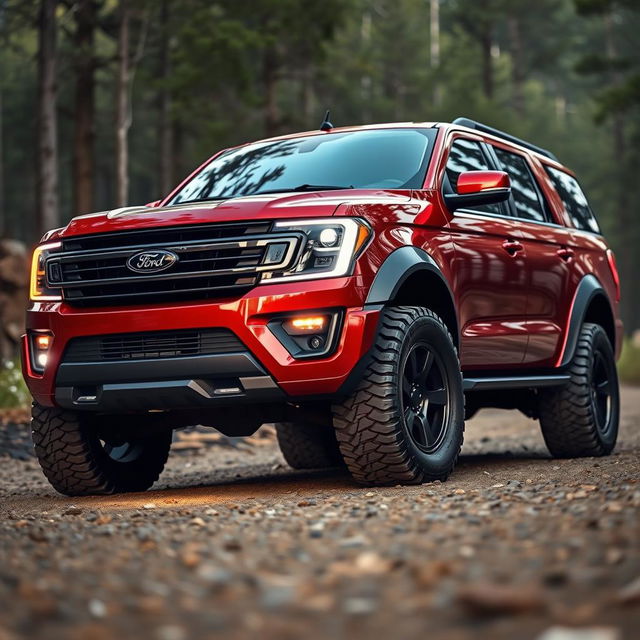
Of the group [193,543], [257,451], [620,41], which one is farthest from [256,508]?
[620,41]

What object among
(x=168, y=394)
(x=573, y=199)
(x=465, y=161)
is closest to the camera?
(x=168, y=394)

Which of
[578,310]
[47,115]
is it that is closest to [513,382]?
[578,310]

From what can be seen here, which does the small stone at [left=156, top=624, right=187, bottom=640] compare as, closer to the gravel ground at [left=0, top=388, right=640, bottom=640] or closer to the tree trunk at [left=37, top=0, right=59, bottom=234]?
the gravel ground at [left=0, top=388, right=640, bottom=640]

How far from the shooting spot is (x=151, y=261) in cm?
613

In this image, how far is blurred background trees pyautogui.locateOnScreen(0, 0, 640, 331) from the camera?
852 inches

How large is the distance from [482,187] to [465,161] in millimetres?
757

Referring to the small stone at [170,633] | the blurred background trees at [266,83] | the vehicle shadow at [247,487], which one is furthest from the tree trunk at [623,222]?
the small stone at [170,633]

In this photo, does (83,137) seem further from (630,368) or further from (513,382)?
(513,382)

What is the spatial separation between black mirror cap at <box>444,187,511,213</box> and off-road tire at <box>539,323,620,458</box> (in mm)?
1830

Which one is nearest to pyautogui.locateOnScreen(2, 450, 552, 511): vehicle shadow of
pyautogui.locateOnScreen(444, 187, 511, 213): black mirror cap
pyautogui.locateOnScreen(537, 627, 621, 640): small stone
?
pyautogui.locateOnScreen(444, 187, 511, 213): black mirror cap

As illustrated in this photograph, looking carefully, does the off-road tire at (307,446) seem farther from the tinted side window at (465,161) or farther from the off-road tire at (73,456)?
→ the tinted side window at (465,161)

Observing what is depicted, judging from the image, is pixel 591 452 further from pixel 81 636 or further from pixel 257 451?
pixel 81 636

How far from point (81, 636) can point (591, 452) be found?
608cm

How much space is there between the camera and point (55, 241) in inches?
259
